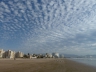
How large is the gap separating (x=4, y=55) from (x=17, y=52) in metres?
32.2

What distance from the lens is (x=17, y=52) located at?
631 ft

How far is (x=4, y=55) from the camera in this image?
6358 inches

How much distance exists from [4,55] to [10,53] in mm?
10622

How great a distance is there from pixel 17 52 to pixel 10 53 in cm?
3517

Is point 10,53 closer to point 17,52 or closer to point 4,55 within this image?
point 4,55

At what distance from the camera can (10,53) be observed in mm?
157250

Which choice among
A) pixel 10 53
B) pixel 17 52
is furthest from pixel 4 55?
pixel 17 52

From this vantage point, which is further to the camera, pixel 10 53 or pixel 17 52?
pixel 17 52

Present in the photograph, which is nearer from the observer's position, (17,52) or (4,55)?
(4,55)
